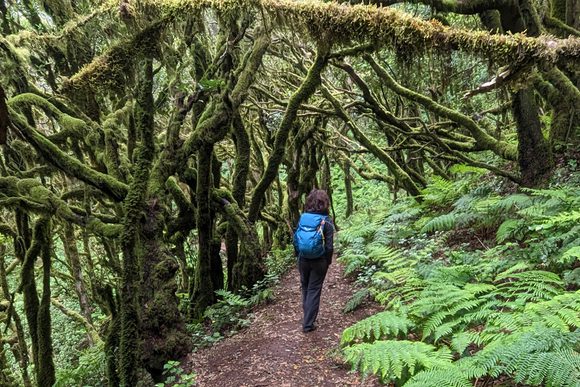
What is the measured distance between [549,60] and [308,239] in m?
3.38

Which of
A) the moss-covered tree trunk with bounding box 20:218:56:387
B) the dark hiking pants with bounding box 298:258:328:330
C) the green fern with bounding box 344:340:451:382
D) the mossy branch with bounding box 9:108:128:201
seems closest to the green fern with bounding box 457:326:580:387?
the green fern with bounding box 344:340:451:382

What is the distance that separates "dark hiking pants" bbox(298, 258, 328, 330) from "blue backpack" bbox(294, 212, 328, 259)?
0.50 ft

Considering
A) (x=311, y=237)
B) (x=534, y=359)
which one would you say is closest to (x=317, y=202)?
(x=311, y=237)

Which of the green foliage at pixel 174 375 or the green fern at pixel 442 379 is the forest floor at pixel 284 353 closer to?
the green foliage at pixel 174 375

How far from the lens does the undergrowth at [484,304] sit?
276 centimetres

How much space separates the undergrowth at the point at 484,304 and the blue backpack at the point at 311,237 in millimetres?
812

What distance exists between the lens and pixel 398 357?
3150 mm

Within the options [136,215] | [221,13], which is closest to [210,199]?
[136,215]

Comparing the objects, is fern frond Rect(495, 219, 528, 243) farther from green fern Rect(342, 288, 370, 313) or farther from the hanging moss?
the hanging moss

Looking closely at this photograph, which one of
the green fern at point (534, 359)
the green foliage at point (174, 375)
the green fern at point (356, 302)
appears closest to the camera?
the green fern at point (534, 359)

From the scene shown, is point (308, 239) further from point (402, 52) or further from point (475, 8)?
point (475, 8)

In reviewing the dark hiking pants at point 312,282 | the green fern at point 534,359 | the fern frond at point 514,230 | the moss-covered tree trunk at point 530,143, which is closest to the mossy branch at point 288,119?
the dark hiking pants at point 312,282

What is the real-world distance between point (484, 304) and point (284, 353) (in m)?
2.68

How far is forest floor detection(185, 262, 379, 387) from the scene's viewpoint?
16.1ft
